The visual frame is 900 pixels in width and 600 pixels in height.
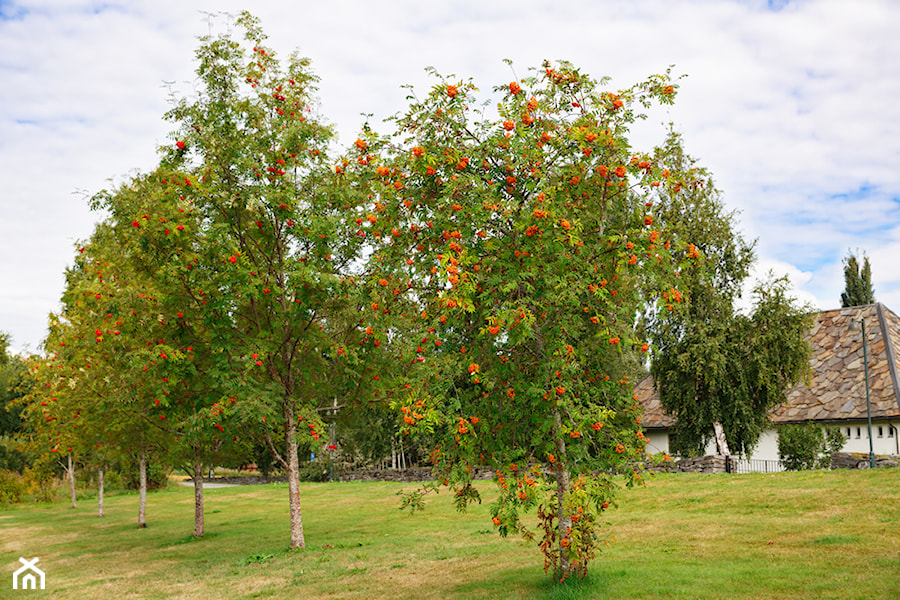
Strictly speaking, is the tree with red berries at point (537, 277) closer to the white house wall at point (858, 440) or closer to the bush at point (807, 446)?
the white house wall at point (858, 440)

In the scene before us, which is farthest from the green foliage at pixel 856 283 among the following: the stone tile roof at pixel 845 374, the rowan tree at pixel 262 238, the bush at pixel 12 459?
the bush at pixel 12 459

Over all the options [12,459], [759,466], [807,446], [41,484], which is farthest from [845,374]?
[12,459]

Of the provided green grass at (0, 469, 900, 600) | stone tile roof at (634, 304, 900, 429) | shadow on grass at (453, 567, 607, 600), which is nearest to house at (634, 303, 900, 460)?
stone tile roof at (634, 304, 900, 429)

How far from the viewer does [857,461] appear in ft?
81.3

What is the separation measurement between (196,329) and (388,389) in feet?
16.1

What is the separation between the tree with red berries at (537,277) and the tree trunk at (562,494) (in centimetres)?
3

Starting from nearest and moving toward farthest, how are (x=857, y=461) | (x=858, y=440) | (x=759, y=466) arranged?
1. (x=857, y=461)
2. (x=858, y=440)
3. (x=759, y=466)

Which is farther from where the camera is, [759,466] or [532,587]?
[759,466]

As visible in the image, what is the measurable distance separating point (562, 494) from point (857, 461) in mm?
20557

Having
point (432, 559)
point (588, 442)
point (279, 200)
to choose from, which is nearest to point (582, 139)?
point (588, 442)

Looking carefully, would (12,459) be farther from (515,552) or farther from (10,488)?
(515,552)

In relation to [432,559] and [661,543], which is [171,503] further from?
[661,543]

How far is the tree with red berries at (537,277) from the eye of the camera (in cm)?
874

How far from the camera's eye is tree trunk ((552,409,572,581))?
898 centimetres
